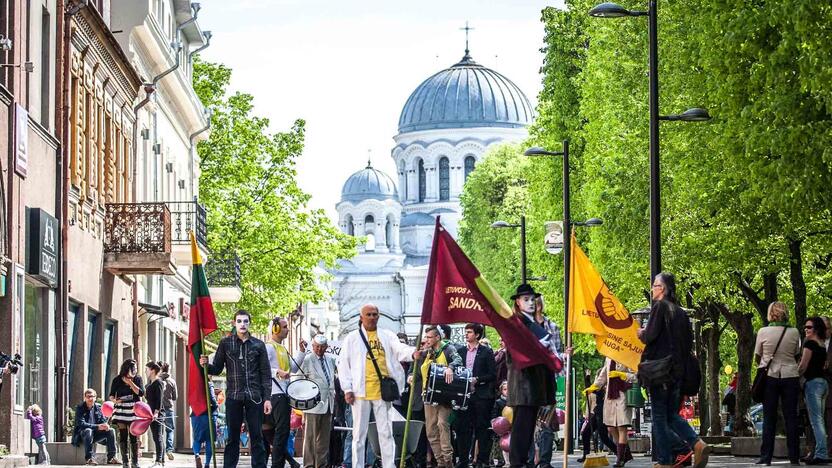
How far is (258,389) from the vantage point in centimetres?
1972

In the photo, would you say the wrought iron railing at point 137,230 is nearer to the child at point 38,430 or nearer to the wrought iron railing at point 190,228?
the wrought iron railing at point 190,228

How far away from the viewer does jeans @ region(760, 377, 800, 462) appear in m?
21.1

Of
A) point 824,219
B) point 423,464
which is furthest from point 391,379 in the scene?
point 824,219

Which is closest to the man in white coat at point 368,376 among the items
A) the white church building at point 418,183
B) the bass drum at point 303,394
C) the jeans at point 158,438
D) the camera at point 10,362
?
the bass drum at point 303,394

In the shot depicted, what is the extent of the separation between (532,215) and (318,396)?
1616 inches

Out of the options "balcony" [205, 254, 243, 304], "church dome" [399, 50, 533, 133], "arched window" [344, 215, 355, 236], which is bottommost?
"balcony" [205, 254, 243, 304]

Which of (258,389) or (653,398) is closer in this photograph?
(653,398)

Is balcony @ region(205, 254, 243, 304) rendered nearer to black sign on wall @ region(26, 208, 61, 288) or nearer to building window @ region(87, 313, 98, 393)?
building window @ region(87, 313, 98, 393)

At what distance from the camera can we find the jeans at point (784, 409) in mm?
21094

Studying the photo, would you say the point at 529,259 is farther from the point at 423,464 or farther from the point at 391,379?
the point at 391,379

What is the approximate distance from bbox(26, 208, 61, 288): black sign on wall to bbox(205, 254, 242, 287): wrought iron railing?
71.3ft

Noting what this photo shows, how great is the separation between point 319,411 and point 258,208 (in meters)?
34.4

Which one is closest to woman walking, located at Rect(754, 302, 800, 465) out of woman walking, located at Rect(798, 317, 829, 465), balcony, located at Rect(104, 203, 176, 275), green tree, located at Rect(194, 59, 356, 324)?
woman walking, located at Rect(798, 317, 829, 465)

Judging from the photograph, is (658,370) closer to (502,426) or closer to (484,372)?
(502,426)
